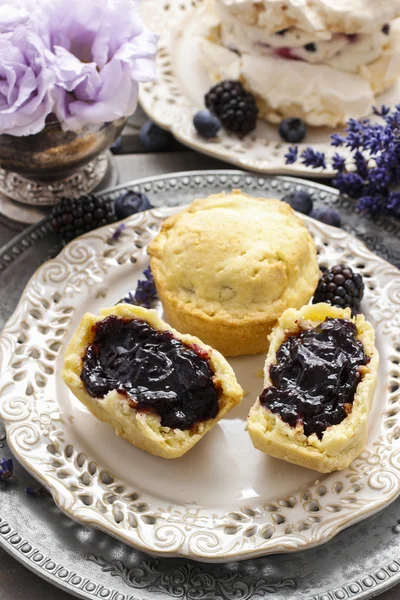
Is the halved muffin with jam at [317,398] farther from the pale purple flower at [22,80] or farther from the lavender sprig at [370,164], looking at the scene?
the pale purple flower at [22,80]

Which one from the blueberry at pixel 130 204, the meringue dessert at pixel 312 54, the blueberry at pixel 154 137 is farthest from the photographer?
the blueberry at pixel 154 137

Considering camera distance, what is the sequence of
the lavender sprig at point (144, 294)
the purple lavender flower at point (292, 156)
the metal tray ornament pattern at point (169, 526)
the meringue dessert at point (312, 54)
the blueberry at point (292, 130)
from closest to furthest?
the metal tray ornament pattern at point (169, 526) < the lavender sprig at point (144, 294) < the purple lavender flower at point (292, 156) < the meringue dessert at point (312, 54) < the blueberry at point (292, 130)

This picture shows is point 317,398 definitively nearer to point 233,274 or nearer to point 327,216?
point 233,274

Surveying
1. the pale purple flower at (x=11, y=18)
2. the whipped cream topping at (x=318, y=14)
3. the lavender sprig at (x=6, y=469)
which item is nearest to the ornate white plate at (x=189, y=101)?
the whipped cream topping at (x=318, y=14)

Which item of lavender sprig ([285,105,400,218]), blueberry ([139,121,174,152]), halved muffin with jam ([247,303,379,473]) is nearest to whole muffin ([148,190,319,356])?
halved muffin with jam ([247,303,379,473])

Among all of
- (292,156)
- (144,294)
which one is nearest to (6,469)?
(144,294)

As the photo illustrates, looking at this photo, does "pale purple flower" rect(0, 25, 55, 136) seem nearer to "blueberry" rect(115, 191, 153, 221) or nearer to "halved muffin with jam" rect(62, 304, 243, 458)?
"blueberry" rect(115, 191, 153, 221)
